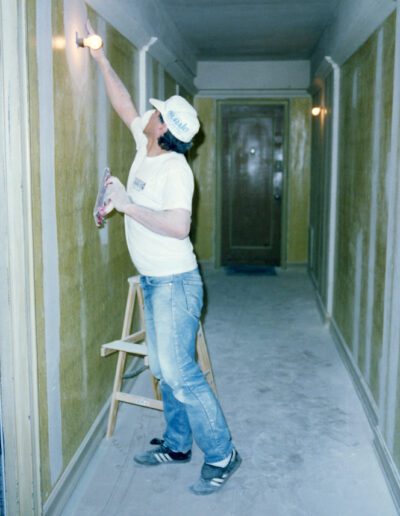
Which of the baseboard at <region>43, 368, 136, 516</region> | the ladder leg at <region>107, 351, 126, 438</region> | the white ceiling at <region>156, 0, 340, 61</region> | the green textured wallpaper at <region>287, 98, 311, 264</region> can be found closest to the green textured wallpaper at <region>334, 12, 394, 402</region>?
the white ceiling at <region>156, 0, 340, 61</region>

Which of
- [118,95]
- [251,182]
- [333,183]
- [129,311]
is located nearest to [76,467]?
[129,311]

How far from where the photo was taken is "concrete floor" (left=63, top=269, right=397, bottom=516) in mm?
2471

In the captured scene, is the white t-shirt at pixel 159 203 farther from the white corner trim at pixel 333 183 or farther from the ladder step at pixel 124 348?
the white corner trim at pixel 333 183

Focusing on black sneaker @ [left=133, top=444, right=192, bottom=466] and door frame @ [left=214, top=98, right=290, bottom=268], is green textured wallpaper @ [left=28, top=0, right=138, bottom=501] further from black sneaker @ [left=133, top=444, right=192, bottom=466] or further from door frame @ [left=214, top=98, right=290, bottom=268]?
door frame @ [left=214, top=98, right=290, bottom=268]

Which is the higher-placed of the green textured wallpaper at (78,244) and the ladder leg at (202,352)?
the green textured wallpaper at (78,244)

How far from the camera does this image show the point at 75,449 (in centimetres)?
262

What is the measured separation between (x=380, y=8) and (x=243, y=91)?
4.69m

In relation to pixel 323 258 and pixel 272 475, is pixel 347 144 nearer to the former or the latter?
pixel 323 258

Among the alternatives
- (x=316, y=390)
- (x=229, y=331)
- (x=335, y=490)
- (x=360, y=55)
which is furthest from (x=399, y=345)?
(x=229, y=331)

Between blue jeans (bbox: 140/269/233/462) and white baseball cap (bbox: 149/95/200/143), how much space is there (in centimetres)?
58

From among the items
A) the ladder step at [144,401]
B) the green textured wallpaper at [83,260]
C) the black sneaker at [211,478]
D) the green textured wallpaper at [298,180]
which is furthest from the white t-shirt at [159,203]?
the green textured wallpaper at [298,180]

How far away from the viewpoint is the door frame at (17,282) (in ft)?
6.05

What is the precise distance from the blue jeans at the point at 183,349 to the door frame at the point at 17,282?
2.08 ft

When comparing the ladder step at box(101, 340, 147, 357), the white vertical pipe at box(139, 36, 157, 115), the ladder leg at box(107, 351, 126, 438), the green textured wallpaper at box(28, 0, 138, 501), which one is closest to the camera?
the green textured wallpaper at box(28, 0, 138, 501)
